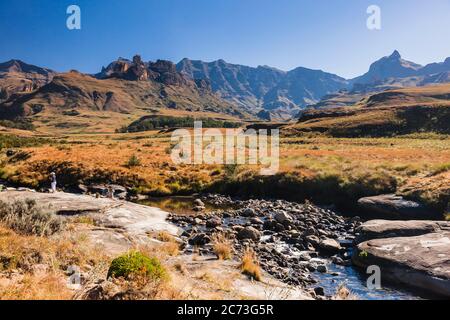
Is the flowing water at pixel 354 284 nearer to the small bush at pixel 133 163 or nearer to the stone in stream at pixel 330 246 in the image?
the stone in stream at pixel 330 246

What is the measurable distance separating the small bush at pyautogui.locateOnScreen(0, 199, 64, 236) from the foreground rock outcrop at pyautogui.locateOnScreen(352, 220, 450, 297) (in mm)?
14597

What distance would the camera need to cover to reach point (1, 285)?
28.7 feet

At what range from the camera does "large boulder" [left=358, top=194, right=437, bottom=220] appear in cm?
2497

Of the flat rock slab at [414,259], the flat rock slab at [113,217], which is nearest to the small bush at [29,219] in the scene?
the flat rock slab at [113,217]

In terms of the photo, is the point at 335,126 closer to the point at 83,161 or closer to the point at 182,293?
the point at 83,161

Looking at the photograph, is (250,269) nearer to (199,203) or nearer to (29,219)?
(29,219)

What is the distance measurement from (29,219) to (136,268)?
27.2 feet

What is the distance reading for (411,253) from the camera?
643 inches

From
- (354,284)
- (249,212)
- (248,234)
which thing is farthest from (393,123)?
(354,284)

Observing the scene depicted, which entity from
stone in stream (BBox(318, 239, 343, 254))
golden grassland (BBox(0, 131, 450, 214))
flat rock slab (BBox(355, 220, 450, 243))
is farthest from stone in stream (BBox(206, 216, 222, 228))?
golden grassland (BBox(0, 131, 450, 214))

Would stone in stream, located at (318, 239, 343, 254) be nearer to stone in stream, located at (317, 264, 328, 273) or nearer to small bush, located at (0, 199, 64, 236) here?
stone in stream, located at (317, 264, 328, 273)
